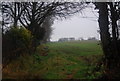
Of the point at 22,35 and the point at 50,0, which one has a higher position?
the point at 50,0

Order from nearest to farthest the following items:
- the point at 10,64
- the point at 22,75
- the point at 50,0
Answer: the point at 22,75
the point at 10,64
the point at 50,0

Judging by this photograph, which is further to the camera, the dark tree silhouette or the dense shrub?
the dense shrub

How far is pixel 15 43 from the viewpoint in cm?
1753

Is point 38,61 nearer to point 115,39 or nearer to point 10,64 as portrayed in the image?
point 10,64

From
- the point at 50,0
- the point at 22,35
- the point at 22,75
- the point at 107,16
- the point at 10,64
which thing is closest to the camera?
the point at 22,75

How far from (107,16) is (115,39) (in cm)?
135

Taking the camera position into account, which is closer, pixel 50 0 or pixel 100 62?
pixel 100 62

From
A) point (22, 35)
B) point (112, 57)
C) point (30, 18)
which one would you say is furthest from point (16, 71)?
point (30, 18)

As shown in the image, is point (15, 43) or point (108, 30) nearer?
point (108, 30)

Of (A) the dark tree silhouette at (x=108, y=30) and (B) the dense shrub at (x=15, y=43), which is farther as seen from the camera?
(B) the dense shrub at (x=15, y=43)

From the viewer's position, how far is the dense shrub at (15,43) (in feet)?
55.5

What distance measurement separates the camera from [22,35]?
18609 millimetres

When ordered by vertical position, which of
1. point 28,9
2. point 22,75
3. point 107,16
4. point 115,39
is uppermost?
point 28,9

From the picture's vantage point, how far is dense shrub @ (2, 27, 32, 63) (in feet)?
55.5
